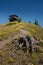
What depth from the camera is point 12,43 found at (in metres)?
34.4

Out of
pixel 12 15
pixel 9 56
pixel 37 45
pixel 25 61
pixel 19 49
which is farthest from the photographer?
pixel 12 15

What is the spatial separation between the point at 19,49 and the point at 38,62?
5.71m

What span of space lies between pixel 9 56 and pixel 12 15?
52.2 metres

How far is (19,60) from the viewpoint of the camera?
1057 inches

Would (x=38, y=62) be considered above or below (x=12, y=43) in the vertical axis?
below

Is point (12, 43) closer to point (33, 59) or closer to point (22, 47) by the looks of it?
point (22, 47)

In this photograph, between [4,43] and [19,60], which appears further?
[4,43]

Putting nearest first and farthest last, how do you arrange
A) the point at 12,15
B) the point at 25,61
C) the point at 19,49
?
the point at 25,61 < the point at 19,49 < the point at 12,15

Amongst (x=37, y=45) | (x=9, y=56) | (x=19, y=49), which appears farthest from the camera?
(x=37, y=45)

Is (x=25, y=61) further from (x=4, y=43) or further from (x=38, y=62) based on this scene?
(x=4, y=43)

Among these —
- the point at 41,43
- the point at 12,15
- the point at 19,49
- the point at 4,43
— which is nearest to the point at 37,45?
the point at 41,43

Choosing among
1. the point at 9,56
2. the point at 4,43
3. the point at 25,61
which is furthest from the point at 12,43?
the point at 25,61

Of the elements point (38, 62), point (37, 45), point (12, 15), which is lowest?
point (38, 62)

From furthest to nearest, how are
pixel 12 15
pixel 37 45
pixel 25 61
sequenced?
pixel 12 15 < pixel 37 45 < pixel 25 61
